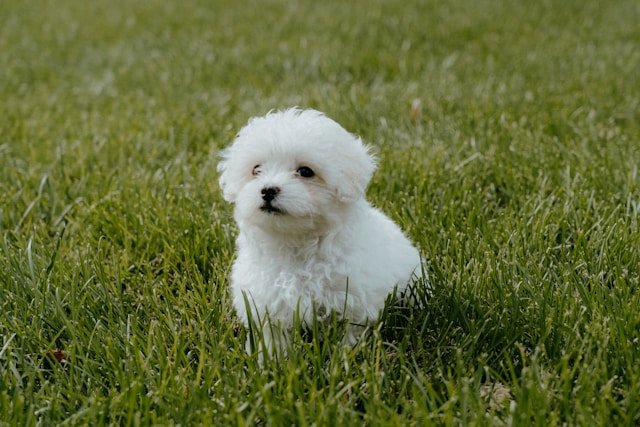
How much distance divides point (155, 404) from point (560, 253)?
1.82 metres

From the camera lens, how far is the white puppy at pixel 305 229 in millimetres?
2570

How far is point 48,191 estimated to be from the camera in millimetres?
4160

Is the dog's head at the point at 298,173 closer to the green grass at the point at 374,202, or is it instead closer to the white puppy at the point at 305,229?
the white puppy at the point at 305,229

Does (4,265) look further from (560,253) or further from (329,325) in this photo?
(560,253)

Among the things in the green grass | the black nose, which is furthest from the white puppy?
the green grass

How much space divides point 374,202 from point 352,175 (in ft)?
3.86

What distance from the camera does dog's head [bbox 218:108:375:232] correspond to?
2.54 m

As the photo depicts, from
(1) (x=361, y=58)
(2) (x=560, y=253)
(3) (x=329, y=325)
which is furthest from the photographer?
(1) (x=361, y=58)

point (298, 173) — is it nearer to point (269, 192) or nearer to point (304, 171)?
point (304, 171)

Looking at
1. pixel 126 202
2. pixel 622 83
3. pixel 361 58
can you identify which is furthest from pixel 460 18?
pixel 126 202

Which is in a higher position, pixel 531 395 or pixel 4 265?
pixel 4 265

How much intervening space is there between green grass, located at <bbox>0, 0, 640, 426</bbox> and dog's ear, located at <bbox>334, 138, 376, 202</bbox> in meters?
0.47

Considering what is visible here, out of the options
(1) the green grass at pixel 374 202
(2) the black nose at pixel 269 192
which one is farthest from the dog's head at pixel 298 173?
(1) the green grass at pixel 374 202

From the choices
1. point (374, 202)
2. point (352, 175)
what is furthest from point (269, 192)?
point (374, 202)
